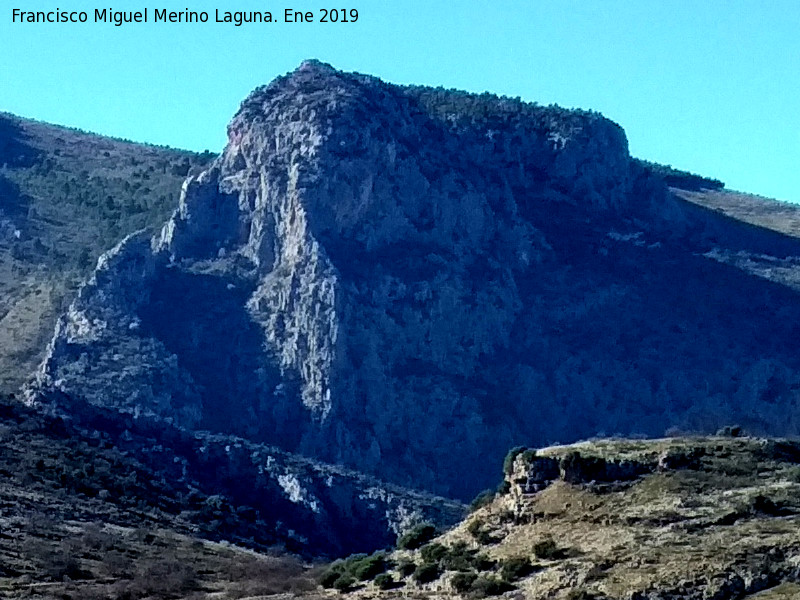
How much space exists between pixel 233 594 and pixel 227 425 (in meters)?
92.6

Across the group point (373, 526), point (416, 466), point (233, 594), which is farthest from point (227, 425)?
point (233, 594)

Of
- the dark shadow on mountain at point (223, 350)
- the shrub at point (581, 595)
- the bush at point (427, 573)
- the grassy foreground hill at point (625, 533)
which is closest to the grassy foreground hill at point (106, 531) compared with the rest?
the bush at point (427, 573)

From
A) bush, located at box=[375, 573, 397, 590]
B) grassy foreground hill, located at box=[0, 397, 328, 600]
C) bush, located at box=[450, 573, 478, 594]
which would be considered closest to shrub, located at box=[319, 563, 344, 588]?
grassy foreground hill, located at box=[0, 397, 328, 600]

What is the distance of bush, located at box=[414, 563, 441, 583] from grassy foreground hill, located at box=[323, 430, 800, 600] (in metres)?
0.04

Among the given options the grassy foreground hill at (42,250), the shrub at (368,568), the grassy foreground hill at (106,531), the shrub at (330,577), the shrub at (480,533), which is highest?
the grassy foreground hill at (42,250)

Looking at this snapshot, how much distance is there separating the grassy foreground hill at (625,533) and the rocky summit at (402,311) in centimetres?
8684

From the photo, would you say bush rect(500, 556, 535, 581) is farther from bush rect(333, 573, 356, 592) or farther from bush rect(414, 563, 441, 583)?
bush rect(333, 573, 356, 592)

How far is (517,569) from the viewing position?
159 feet

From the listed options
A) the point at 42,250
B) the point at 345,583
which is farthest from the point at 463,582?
the point at 42,250

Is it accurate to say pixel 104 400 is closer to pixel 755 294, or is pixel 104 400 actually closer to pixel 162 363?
pixel 162 363

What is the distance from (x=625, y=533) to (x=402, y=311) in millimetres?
112857

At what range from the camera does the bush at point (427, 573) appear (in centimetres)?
5278

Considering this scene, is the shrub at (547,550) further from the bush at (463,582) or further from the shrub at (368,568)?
the shrub at (368,568)

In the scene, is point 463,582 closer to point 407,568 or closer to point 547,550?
point 547,550
